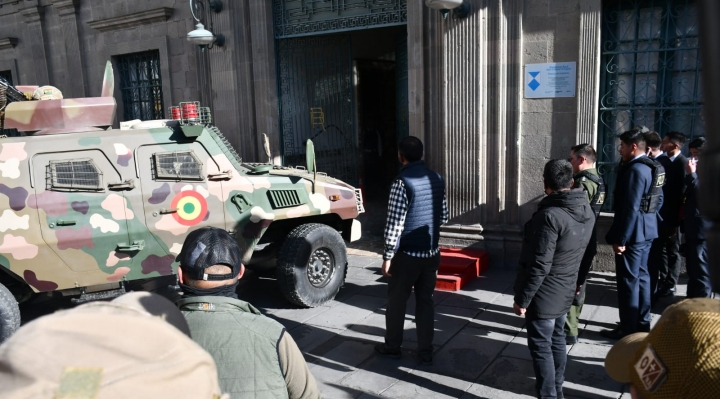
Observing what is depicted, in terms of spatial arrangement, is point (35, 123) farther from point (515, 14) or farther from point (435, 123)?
point (515, 14)

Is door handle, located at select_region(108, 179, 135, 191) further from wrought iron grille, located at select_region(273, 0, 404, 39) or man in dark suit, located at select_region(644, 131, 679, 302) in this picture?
man in dark suit, located at select_region(644, 131, 679, 302)

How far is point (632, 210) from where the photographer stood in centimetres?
477

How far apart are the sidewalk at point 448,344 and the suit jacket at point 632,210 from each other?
1024 millimetres

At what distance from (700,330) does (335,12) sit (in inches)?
338

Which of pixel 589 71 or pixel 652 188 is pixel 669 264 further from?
pixel 589 71

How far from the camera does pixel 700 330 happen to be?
50.0 inches

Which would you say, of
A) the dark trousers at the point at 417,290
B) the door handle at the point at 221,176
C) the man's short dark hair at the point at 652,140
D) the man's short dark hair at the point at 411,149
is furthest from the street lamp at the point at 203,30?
the man's short dark hair at the point at 652,140

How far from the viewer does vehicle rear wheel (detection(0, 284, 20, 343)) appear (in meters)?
4.88

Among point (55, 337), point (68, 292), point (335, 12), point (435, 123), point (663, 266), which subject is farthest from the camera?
point (335, 12)

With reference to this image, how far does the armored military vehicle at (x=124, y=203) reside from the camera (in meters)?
5.15

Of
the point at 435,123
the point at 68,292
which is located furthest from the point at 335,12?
the point at 68,292

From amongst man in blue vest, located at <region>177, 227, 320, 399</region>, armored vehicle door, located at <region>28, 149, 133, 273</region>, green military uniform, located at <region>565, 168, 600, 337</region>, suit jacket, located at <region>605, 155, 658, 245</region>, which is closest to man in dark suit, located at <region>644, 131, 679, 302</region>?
suit jacket, located at <region>605, 155, 658, 245</region>

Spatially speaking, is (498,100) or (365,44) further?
(365,44)

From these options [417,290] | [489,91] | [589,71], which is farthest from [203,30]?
[417,290]
